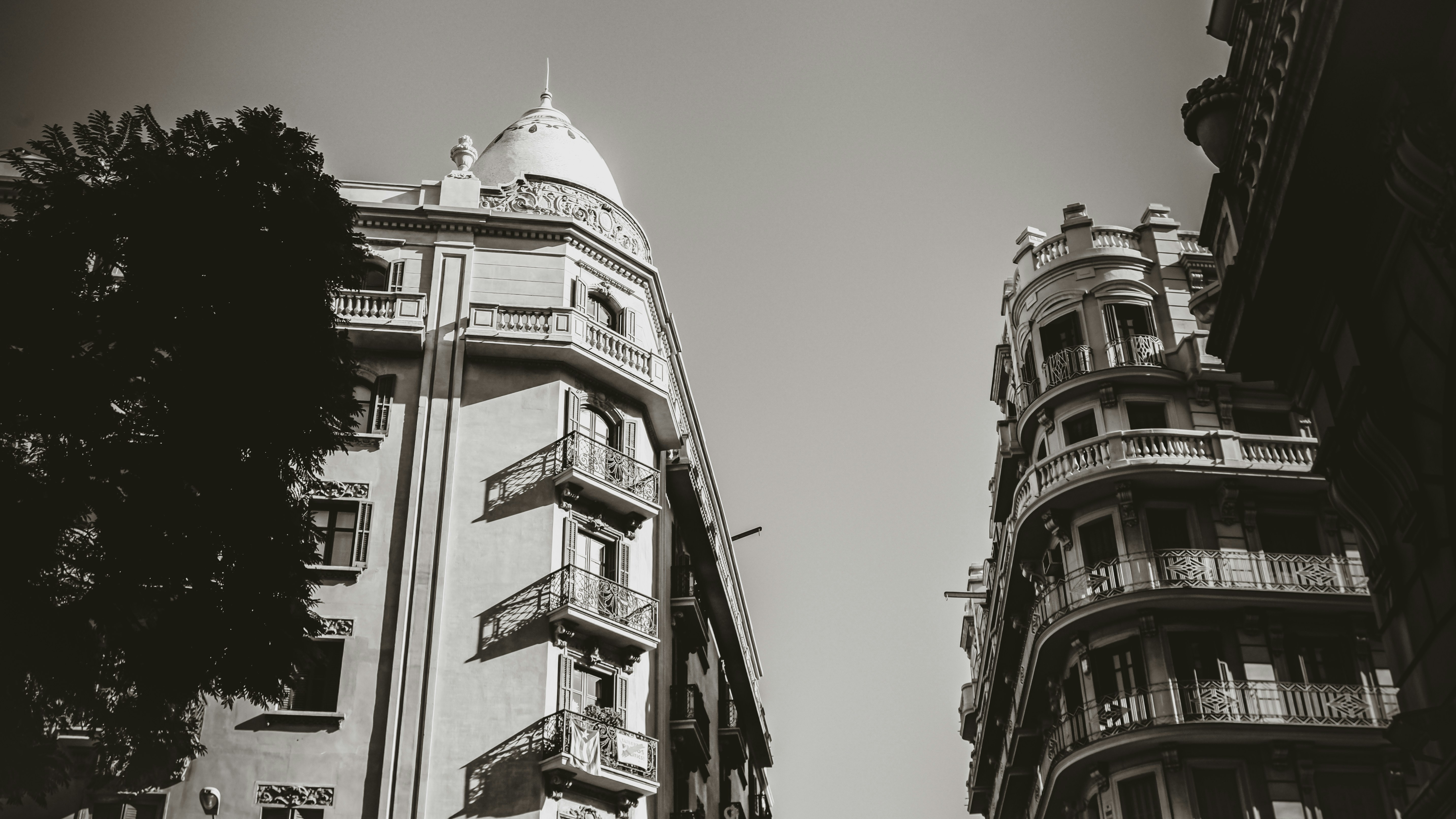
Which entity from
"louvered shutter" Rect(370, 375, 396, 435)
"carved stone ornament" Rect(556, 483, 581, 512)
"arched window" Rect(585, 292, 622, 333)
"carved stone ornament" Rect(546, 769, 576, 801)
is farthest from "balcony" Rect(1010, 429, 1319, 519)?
"louvered shutter" Rect(370, 375, 396, 435)

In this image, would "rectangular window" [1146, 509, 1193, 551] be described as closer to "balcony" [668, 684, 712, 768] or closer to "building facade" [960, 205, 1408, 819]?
"building facade" [960, 205, 1408, 819]

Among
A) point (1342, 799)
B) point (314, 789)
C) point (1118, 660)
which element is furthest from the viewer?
point (1118, 660)

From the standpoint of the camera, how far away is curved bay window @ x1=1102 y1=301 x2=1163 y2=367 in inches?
1539

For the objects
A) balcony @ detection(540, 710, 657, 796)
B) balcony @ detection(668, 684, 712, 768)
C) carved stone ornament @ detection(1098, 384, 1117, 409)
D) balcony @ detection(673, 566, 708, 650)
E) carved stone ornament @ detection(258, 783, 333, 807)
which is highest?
carved stone ornament @ detection(1098, 384, 1117, 409)

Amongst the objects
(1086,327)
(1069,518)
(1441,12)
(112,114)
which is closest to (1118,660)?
(1069,518)

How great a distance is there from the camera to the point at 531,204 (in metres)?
38.2

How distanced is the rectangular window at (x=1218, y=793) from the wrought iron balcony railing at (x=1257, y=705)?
123 cm

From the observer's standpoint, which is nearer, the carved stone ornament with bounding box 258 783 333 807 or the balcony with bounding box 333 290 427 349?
the carved stone ornament with bounding box 258 783 333 807

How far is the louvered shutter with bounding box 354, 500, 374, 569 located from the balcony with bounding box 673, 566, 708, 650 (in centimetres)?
1068

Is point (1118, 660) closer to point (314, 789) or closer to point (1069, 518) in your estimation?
point (1069, 518)

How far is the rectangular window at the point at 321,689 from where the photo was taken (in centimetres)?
3011

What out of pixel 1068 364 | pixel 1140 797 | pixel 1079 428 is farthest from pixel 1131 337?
pixel 1140 797

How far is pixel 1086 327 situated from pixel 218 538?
2758cm

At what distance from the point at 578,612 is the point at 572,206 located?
40.0 feet
